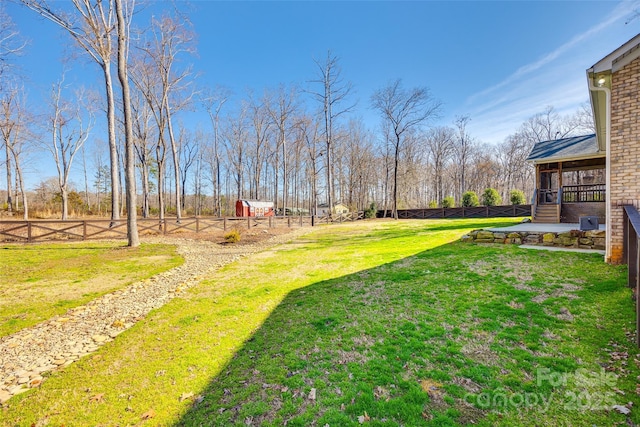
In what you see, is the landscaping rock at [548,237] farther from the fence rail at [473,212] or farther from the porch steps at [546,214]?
the fence rail at [473,212]

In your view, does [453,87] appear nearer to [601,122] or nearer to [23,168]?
[601,122]

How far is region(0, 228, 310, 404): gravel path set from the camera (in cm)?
307

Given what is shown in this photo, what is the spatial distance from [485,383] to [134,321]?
5286 millimetres

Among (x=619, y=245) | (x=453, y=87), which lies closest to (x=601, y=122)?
(x=619, y=245)

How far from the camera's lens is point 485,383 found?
254cm

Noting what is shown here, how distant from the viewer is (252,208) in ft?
85.7

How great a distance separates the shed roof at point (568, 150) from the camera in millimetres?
11508

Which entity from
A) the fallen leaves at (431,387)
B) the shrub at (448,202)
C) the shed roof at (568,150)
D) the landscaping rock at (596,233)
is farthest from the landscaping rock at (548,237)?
the shrub at (448,202)

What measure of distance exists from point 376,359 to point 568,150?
16.0 m

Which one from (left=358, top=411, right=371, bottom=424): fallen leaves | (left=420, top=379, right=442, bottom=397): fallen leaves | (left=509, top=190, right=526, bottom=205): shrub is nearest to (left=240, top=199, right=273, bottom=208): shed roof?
(left=509, top=190, right=526, bottom=205): shrub

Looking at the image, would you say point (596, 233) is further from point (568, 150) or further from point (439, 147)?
point (439, 147)

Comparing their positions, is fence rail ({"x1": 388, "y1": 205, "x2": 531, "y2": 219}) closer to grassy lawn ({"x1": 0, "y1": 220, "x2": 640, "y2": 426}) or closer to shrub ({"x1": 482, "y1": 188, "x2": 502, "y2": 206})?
shrub ({"x1": 482, "y1": 188, "x2": 502, "y2": 206})

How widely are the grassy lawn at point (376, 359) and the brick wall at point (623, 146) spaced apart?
0.94 metres

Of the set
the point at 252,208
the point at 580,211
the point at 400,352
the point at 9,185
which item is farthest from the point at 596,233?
the point at 9,185
